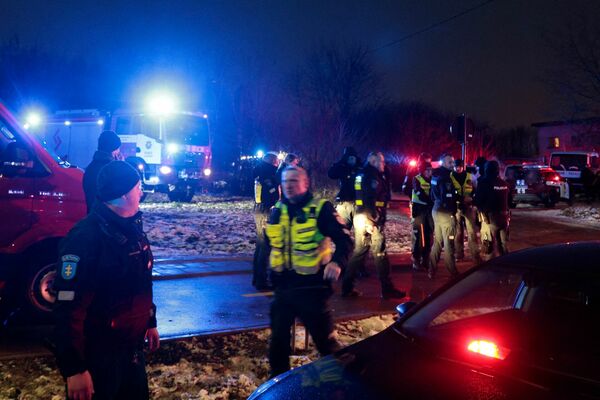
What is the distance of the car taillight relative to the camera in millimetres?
3041

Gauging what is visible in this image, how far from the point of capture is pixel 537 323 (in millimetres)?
3357

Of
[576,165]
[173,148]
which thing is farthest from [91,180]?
[576,165]

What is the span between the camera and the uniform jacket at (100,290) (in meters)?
2.68

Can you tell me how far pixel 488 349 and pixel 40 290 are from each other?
477 cm

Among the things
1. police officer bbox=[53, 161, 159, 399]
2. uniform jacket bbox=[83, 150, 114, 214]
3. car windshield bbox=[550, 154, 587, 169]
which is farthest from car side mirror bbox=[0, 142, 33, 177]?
car windshield bbox=[550, 154, 587, 169]

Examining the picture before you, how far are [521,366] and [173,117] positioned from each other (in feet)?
66.7

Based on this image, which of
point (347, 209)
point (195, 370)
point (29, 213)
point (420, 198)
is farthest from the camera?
point (420, 198)

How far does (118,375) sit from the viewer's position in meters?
2.93

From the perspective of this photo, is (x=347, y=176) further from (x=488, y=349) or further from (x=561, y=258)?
(x=488, y=349)

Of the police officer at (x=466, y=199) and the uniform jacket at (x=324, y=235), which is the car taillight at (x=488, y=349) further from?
the police officer at (x=466, y=199)

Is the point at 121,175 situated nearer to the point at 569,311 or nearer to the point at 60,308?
the point at 60,308

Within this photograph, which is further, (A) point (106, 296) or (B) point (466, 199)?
(B) point (466, 199)

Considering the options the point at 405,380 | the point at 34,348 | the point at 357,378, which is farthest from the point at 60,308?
the point at 34,348

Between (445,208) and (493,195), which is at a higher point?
(493,195)
